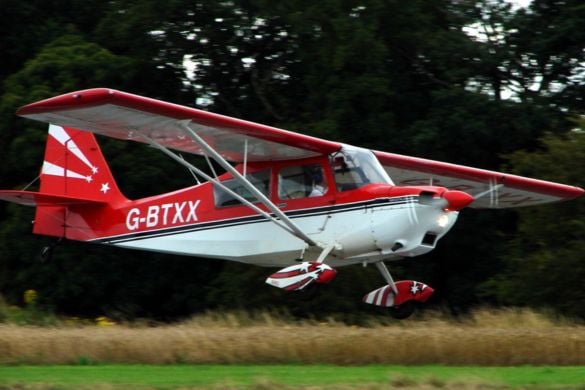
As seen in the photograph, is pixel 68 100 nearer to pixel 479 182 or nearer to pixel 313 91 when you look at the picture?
pixel 479 182

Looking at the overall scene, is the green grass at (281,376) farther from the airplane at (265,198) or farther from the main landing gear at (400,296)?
the main landing gear at (400,296)

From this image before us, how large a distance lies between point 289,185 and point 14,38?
846 inches

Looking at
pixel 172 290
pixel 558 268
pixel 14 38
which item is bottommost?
pixel 172 290

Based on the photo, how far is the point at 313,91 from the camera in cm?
3238

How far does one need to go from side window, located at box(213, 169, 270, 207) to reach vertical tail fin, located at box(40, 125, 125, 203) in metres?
2.36

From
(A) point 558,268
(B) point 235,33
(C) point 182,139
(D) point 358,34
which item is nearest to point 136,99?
(C) point 182,139

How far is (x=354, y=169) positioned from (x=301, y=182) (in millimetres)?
938

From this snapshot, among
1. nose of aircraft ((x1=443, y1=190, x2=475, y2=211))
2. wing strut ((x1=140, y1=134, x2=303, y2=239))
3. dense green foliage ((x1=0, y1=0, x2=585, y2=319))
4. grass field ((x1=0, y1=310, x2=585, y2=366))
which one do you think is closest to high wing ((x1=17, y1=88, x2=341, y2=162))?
wing strut ((x1=140, y1=134, x2=303, y2=239))

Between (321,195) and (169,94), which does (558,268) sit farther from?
(169,94)

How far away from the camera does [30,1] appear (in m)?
37.3

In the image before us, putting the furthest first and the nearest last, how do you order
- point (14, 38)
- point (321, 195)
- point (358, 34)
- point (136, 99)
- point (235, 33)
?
point (14, 38), point (235, 33), point (358, 34), point (321, 195), point (136, 99)

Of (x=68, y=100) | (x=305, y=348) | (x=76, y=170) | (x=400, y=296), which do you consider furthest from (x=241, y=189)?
(x=68, y=100)

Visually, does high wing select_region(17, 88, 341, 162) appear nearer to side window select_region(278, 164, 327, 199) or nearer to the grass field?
side window select_region(278, 164, 327, 199)

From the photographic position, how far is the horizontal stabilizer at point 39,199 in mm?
18203
